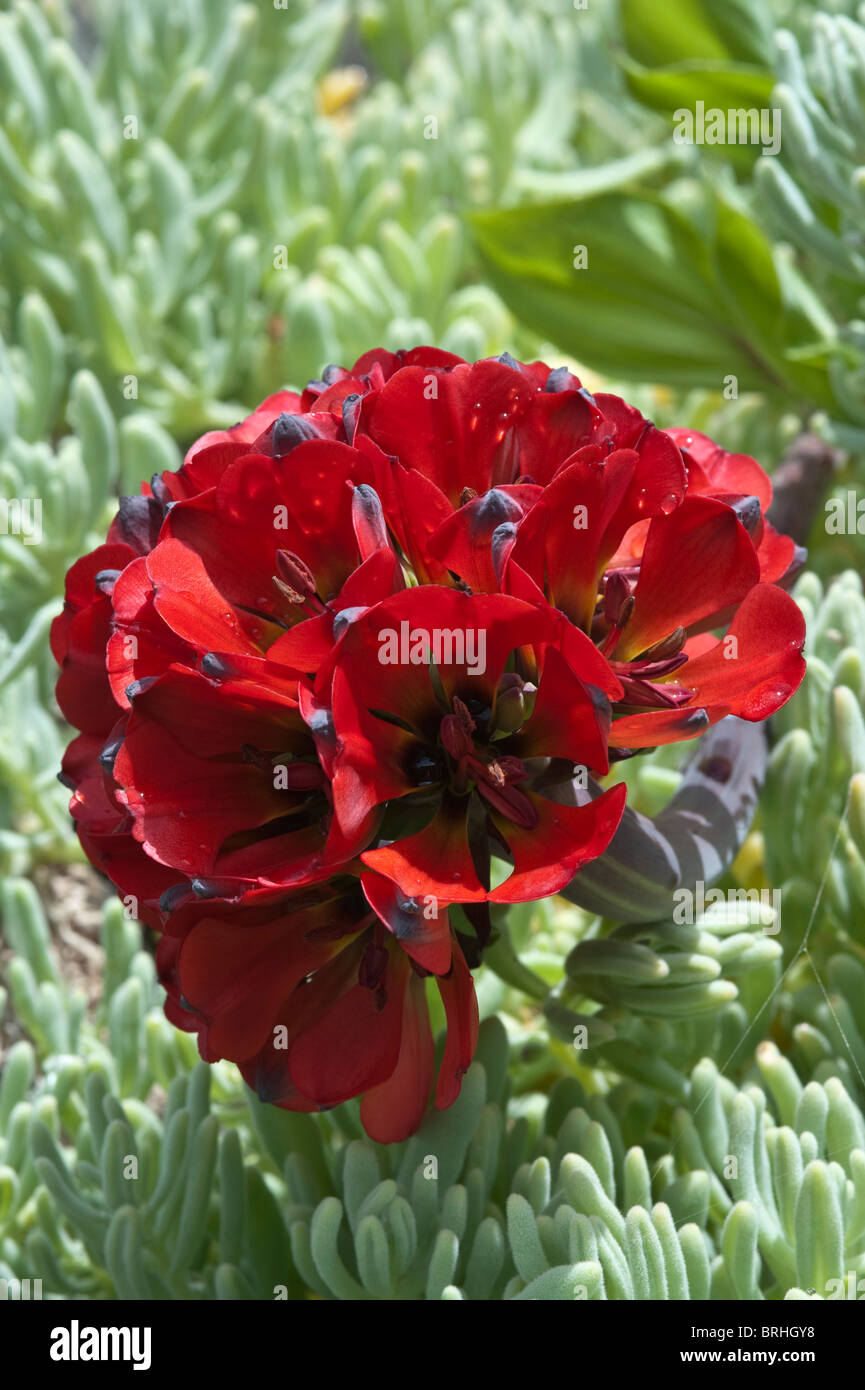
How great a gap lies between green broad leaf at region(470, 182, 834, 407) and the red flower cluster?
0.35 m

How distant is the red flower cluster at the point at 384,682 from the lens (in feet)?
1.25

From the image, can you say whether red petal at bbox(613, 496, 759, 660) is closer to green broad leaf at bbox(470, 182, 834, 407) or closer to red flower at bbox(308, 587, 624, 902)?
red flower at bbox(308, 587, 624, 902)

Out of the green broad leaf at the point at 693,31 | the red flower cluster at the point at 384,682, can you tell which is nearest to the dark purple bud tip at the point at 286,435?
the red flower cluster at the point at 384,682

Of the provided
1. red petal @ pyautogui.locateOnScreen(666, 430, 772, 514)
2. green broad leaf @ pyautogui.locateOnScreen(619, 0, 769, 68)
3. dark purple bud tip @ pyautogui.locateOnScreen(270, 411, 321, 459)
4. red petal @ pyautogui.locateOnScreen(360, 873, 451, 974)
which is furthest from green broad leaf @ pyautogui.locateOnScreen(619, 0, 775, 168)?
red petal @ pyautogui.locateOnScreen(360, 873, 451, 974)

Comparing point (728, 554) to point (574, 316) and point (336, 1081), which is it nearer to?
point (336, 1081)

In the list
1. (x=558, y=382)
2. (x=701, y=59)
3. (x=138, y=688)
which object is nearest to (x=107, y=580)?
(x=138, y=688)

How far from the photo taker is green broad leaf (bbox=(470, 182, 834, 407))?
76 cm

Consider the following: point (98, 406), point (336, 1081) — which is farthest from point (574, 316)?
point (336, 1081)

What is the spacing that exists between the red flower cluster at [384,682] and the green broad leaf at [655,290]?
1.15 ft

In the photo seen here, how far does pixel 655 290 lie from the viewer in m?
0.78

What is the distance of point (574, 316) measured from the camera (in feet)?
2.61

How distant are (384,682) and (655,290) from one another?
48cm

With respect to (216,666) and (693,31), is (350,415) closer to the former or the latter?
(216,666)
